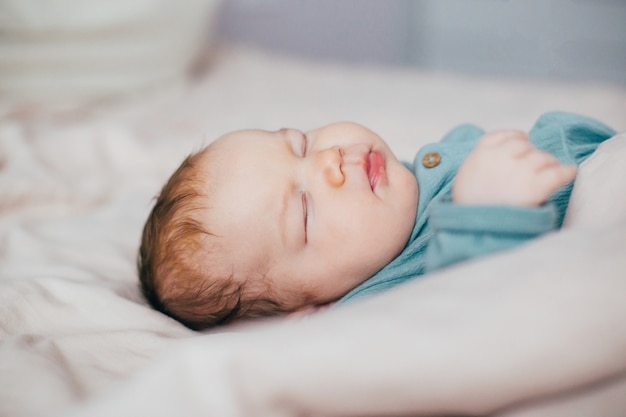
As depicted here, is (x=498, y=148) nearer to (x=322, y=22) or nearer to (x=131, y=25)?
(x=131, y=25)

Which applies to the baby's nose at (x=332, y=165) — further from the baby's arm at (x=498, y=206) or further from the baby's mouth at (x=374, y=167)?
the baby's arm at (x=498, y=206)

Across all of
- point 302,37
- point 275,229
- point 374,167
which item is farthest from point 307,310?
point 302,37

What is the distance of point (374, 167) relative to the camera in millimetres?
940

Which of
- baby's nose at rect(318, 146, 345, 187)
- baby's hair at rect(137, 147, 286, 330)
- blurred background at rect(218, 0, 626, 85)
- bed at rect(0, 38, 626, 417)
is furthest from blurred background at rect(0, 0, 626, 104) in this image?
baby's nose at rect(318, 146, 345, 187)

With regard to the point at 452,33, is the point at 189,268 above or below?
below

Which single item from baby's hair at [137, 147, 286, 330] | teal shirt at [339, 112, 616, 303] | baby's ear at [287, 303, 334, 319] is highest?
teal shirt at [339, 112, 616, 303]

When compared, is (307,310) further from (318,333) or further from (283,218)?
(318,333)

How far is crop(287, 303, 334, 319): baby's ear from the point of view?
96 cm

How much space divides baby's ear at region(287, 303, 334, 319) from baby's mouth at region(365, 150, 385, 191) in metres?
0.22

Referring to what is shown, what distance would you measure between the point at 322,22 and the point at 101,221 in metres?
2.12

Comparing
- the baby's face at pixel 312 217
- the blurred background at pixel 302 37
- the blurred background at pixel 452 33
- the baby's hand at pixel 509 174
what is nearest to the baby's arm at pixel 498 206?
the baby's hand at pixel 509 174

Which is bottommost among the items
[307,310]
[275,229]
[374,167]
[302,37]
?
[307,310]

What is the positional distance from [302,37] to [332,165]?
2342mm

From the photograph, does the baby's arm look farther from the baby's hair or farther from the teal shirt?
the baby's hair
